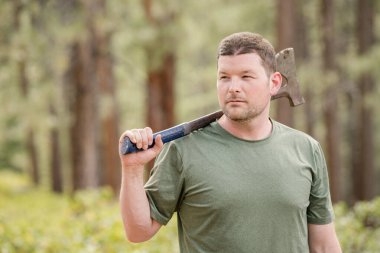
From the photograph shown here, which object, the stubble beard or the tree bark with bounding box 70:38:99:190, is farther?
the tree bark with bounding box 70:38:99:190

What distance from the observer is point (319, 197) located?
3152mm

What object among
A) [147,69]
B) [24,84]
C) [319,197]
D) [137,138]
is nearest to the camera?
[137,138]

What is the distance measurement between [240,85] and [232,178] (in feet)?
1.41

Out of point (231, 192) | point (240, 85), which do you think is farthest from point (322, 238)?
point (240, 85)

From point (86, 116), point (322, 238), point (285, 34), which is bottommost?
point (86, 116)

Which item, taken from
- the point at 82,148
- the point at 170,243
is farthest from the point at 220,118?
the point at 82,148

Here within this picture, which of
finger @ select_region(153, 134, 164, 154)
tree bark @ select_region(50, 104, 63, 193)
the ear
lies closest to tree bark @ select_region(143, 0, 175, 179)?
tree bark @ select_region(50, 104, 63, 193)

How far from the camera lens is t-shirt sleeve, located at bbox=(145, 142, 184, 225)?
2.92 meters

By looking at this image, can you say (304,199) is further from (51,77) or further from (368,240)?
(51,77)

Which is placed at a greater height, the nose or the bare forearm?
the nose

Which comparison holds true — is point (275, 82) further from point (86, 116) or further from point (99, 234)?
point (86, 116)

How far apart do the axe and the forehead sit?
0.31 metres

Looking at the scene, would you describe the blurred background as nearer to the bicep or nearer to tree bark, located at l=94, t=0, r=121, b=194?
tree bark, located at l=94, t=0, r=121, b=194

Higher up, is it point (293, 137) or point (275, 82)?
point (275, 82)
